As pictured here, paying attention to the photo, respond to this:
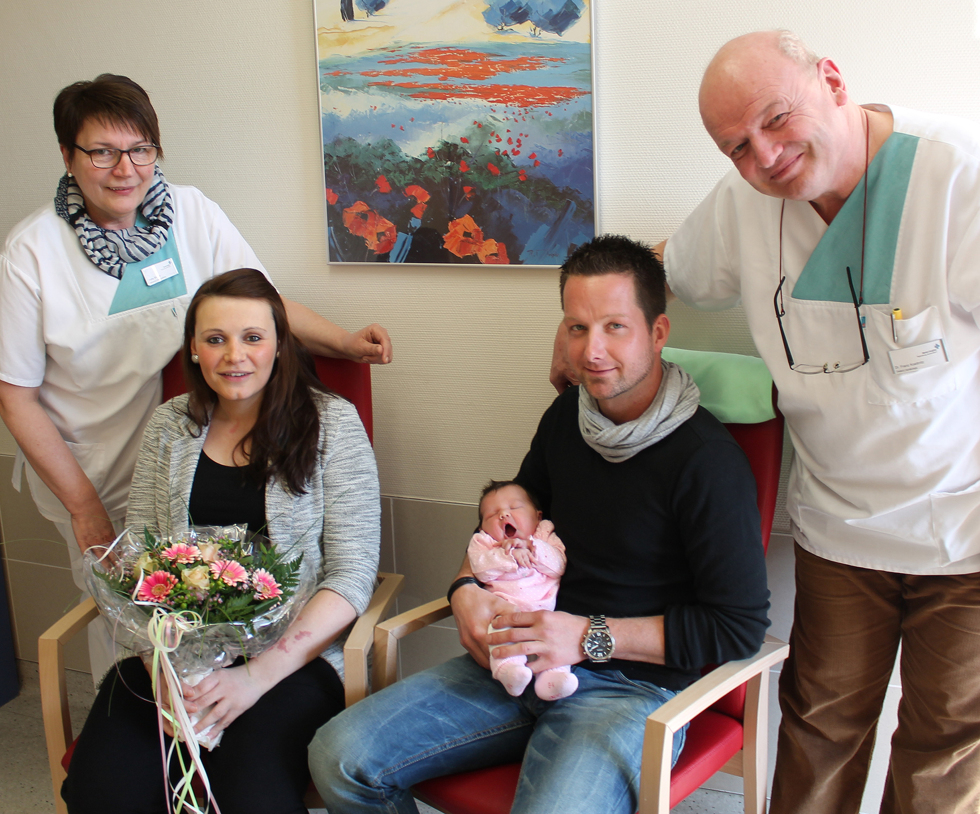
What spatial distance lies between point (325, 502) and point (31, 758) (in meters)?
1.57

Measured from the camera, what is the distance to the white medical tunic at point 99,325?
205 cm

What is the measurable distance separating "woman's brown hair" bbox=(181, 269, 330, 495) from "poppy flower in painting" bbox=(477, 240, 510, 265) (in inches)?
22.6

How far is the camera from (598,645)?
1.58 m

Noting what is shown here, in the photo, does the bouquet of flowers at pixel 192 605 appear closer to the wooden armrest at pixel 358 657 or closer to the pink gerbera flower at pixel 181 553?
the pink gerbera flower at pixel 181 553

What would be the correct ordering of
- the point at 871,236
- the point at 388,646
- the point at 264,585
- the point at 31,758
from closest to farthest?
the point at 871,236, the point at 264,585, the point at 388,646, the point at 31,758

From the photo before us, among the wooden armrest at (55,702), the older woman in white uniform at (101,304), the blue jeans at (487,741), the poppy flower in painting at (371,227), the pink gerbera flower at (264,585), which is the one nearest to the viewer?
the blue jeans at (487,741)

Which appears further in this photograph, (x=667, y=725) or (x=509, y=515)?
(x=509, y=515)

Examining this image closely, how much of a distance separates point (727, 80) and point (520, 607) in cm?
111

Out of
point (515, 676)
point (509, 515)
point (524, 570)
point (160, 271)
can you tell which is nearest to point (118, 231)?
point (160, 271)

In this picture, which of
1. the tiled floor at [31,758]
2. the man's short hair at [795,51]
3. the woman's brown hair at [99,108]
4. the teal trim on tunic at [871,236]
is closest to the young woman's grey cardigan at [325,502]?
the woman's brown hair at [99,108]

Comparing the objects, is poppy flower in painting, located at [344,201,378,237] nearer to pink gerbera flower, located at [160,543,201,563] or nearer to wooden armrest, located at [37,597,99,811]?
pink gerbera flower, located at [160,543,201,563]

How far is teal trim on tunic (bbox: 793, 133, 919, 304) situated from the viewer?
1.42 metres

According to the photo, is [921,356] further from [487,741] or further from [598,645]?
[487,741]

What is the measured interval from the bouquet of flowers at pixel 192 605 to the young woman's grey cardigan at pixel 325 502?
0.21 m
